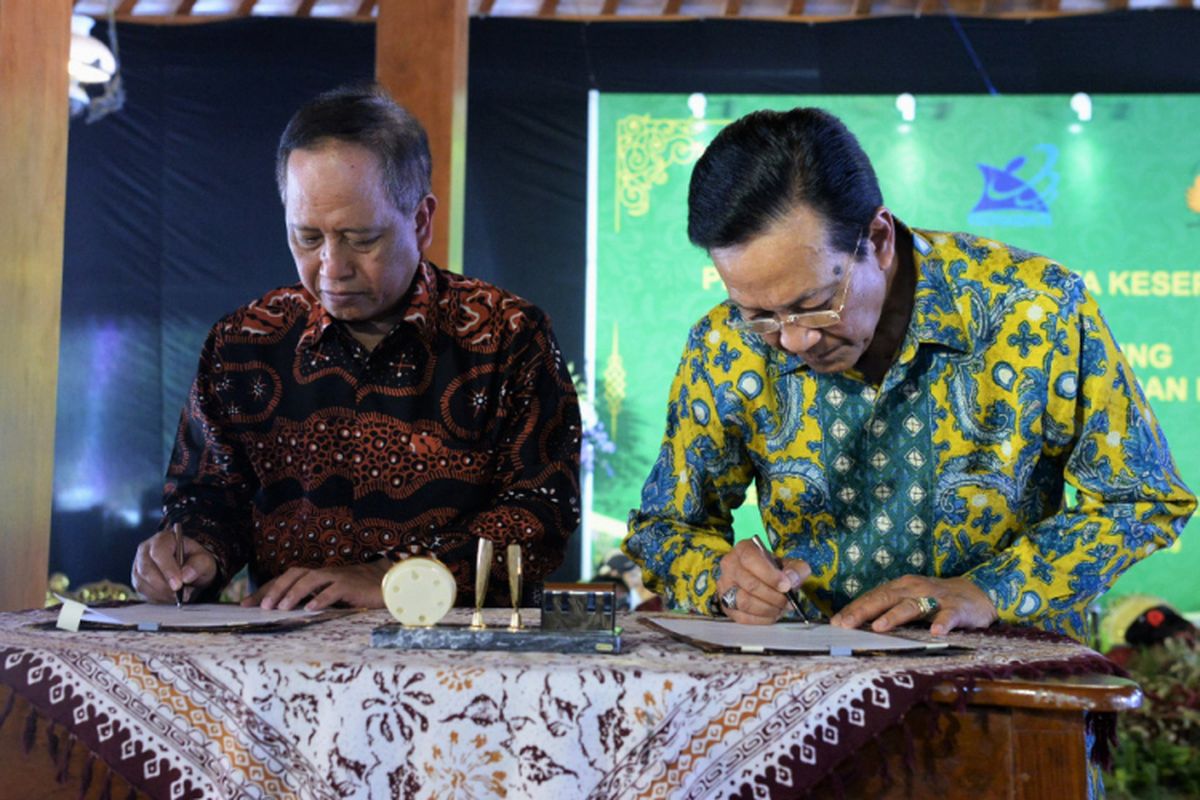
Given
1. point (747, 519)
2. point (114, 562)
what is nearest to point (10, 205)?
point (747, 519)

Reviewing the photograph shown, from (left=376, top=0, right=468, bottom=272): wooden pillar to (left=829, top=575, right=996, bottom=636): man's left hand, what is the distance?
2.67 metres

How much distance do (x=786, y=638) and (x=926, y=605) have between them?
0.84 ft

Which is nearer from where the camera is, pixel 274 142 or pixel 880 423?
pixel 880 423

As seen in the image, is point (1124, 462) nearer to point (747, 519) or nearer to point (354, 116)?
point (354, 116)

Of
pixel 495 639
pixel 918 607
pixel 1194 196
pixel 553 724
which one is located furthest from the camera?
pixel 1194 196

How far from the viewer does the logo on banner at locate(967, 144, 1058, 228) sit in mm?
7301

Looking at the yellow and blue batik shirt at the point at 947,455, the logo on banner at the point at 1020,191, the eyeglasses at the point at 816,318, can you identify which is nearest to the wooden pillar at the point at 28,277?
the yellow and blue batik shirt at the point at 947,455

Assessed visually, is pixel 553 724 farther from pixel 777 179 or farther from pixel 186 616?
pixel 777 179

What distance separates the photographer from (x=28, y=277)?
8.76 ft

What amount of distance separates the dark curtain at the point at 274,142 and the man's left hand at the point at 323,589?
5484 millimetres

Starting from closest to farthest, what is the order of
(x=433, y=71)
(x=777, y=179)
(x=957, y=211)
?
(x=777, y=179)
(x=433, y=71)
(x=957, y=211)

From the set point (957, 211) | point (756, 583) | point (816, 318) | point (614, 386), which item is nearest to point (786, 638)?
point (756, 583)

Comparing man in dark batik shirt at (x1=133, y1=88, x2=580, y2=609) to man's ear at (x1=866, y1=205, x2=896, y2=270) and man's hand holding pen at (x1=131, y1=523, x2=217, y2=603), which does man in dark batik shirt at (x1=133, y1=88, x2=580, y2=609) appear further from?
man's ear at (x1=866, y1=205, x2=896, y2=270)

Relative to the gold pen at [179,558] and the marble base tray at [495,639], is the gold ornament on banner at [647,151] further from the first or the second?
the marble base tray at [495,639]
